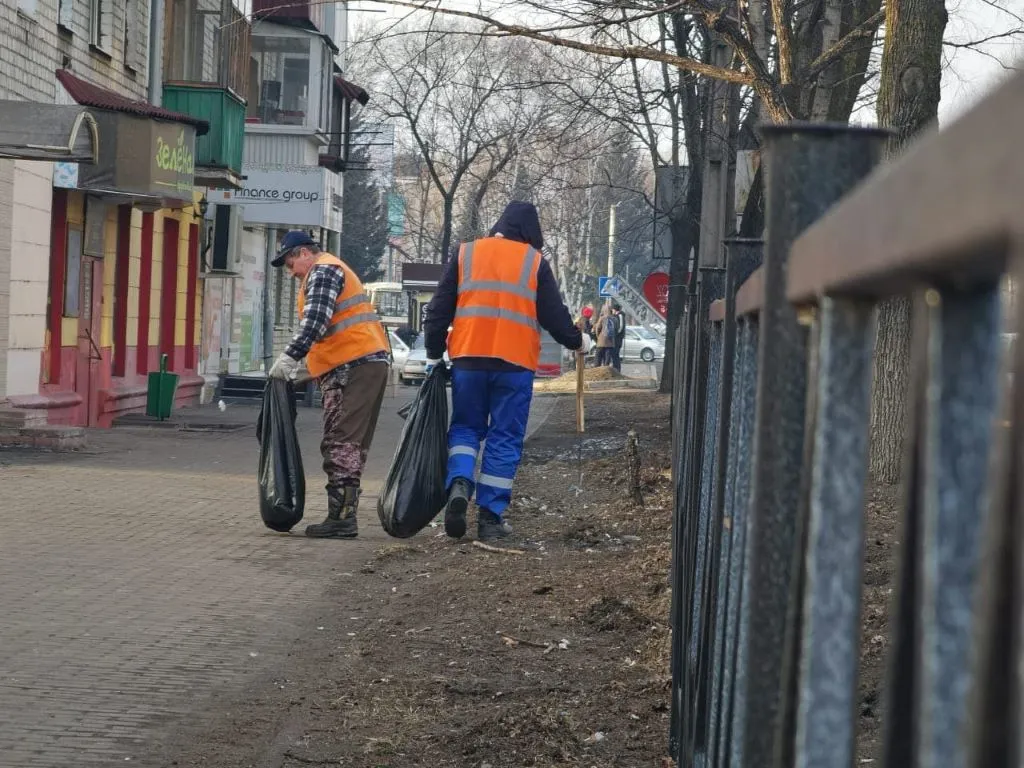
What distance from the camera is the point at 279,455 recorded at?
32.2ft

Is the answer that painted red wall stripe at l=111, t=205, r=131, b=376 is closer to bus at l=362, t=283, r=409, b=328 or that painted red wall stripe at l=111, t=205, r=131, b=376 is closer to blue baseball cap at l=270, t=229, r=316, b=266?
blue baseball cap at l=270, t=229, r=316, b=266

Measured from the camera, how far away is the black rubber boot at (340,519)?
1023cm

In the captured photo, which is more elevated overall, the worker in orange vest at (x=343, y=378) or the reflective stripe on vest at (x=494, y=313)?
the reflective stripe on vest at (x=494, y=313)

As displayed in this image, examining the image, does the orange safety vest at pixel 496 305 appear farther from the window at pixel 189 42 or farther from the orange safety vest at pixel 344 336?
the window at pixel 189 42

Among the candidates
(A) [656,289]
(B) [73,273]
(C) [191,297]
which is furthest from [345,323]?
(A) [656,289]

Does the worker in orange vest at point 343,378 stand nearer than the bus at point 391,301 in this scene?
Yes

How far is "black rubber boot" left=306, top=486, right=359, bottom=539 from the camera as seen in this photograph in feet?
33.6

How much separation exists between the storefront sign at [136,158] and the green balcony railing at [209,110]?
3178mm

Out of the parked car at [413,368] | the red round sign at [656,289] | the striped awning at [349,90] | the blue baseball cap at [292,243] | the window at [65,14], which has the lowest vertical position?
the parked car at [413,368]

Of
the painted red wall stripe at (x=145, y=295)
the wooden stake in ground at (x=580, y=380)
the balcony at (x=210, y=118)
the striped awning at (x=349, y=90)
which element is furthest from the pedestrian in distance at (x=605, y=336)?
the wooden stake in ground at (x=580, y=380)

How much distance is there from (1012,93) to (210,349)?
30.2 metres

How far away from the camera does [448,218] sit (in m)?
53.0

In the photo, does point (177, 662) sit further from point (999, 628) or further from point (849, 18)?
point (849, 18)

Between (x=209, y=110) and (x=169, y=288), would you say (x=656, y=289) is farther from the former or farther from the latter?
(x=209, y=110)
